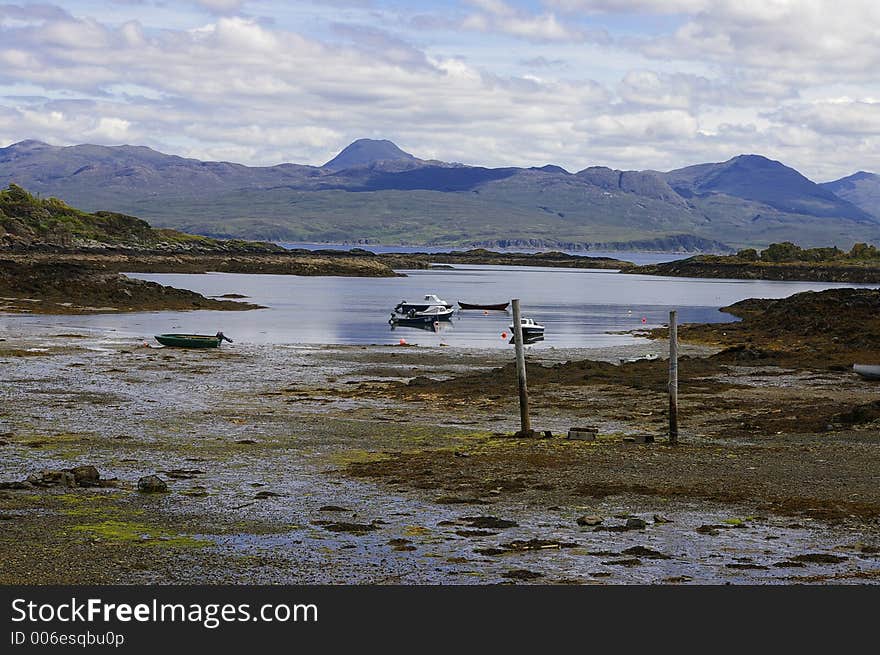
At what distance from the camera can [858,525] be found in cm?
1825

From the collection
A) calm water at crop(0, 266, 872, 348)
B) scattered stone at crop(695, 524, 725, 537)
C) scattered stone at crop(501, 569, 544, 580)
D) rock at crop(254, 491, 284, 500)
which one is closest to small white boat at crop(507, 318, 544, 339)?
calm water at crop(0, 266, 872, 348)

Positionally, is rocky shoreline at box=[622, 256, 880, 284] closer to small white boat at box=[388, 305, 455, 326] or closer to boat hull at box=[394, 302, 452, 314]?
small white boat at box=[388, 305, 455, 326]

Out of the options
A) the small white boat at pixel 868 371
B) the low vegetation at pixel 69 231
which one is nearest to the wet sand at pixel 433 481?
the small white boat at pixel 868 371

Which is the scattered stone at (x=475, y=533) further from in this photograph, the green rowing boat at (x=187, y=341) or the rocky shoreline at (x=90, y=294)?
the rocky shoreline at (x=90, y=294)

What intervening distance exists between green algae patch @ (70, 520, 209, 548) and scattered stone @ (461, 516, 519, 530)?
437 cm

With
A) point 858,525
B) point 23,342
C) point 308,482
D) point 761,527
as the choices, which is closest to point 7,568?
point 308,482

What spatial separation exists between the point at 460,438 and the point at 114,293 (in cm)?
6049

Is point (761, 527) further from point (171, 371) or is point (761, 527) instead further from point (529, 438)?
point (171, 371)

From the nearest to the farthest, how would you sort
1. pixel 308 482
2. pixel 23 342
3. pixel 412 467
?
pixel 308 482 → pixel 412 467 → pixel 23 342

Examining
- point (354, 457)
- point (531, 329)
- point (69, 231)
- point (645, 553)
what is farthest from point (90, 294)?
point (69, 231)

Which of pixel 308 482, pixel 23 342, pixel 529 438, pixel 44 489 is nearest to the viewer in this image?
pixel 44 489

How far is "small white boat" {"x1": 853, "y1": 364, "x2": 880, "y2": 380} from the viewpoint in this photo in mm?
39875

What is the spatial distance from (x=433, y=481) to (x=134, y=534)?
667 centimetres

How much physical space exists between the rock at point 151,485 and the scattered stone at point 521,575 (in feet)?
27.7
